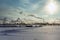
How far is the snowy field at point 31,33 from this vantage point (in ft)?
5.02

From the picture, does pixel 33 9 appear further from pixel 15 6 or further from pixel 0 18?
pixel 0 18

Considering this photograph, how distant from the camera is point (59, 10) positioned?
1565mm

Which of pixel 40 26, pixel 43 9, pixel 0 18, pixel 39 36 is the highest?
pixel 43 9

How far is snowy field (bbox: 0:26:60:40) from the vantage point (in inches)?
60.2

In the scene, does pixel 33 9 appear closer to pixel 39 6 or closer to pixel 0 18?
pixel 39 6

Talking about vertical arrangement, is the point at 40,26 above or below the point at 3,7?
below

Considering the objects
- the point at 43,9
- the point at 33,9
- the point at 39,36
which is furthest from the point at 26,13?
the point at 39,36

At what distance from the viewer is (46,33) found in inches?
61.3

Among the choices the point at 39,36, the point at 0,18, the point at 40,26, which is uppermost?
the point at 0,18

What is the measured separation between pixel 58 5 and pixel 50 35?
1.29 feet

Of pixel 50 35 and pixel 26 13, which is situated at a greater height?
pixel 26 13

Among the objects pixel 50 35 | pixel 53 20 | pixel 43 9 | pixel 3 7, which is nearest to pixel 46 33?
pixel 50 35

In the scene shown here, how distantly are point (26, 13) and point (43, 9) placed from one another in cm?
22

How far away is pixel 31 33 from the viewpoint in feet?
5.09
